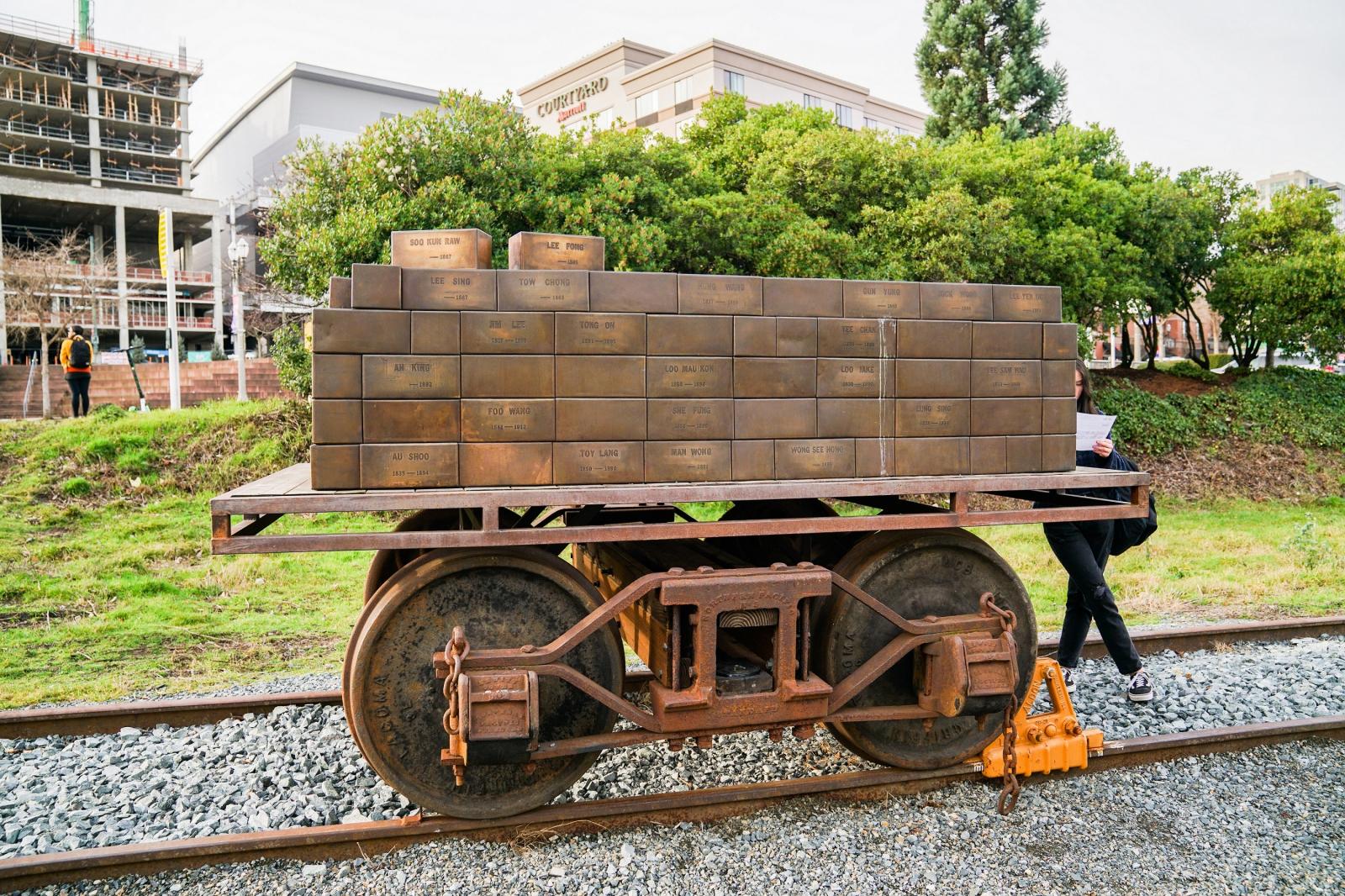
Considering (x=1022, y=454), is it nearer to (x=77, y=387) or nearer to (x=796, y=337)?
(x=796, y=337)

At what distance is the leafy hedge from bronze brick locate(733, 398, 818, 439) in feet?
55.7

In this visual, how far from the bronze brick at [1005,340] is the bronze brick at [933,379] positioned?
131mm

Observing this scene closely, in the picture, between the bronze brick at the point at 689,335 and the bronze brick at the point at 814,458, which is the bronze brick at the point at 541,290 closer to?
the bronze brick at the point at 689,335

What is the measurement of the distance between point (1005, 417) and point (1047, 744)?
6.10ft

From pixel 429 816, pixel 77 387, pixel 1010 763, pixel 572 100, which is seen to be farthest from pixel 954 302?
pixel 572 100

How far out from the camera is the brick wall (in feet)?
77.2

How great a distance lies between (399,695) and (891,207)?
1570 cm

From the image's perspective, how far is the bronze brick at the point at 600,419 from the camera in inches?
164

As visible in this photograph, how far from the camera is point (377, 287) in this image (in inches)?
158

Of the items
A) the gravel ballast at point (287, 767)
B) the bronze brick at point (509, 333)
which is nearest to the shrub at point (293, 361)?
the gravel ballast at point (287, 767)

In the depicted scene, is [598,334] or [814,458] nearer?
[598,334]

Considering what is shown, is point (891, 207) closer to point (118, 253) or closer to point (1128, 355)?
point (1128, 355)

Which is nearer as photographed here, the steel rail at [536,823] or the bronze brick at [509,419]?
the steel rail at [536,823]

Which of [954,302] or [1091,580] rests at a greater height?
[954,302]
